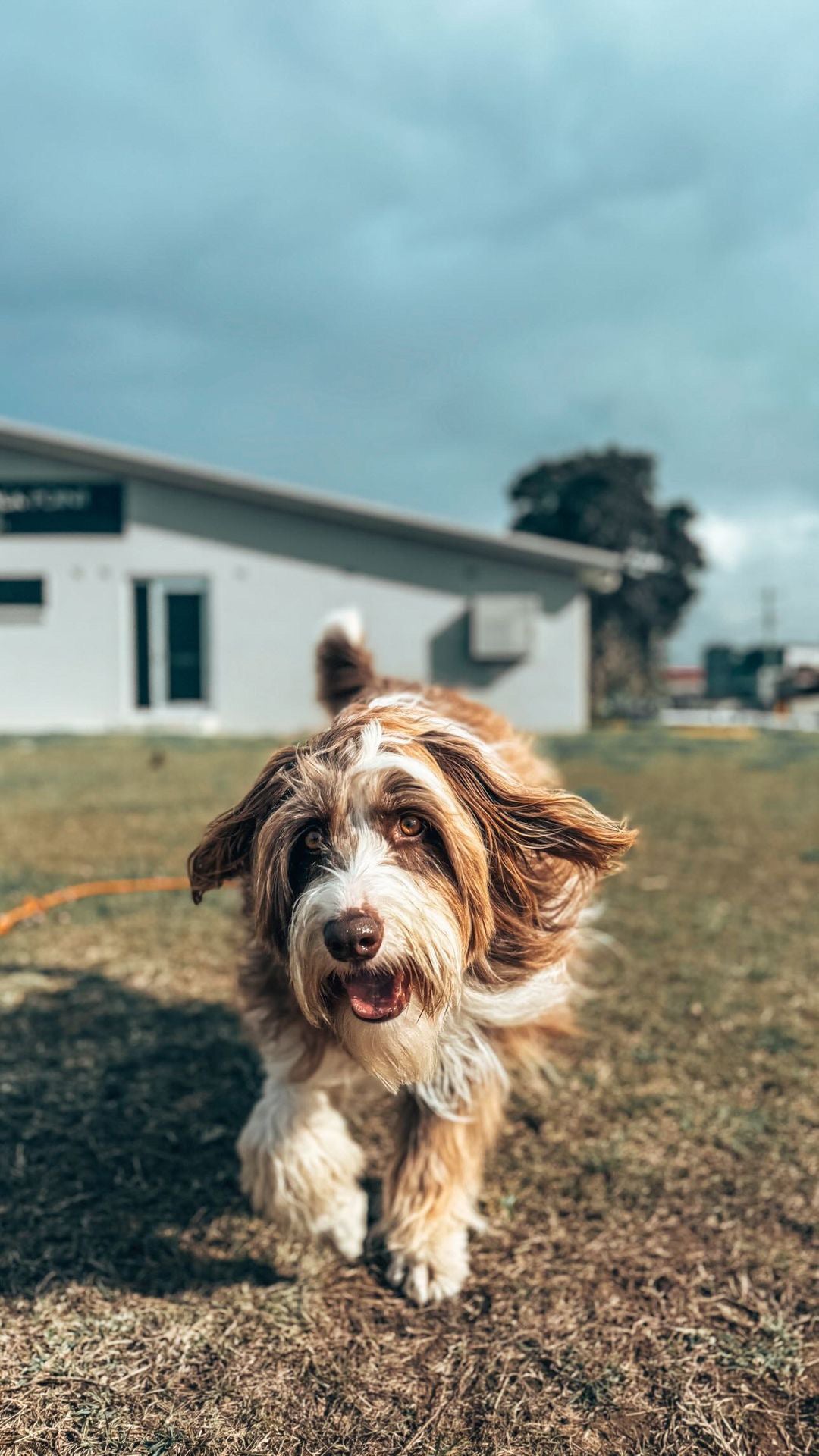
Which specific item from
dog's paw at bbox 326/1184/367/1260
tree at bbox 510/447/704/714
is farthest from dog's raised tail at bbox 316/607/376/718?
tree at bbox 510/447/704/714

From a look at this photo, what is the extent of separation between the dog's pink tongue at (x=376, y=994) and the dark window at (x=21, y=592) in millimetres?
Result: 17997

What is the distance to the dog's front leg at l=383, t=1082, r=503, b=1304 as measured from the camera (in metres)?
2.43

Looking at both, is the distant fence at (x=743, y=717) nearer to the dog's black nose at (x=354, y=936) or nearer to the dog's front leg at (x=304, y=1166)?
the dog's front leg at (x=304, y=1166)

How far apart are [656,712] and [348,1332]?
26.6m

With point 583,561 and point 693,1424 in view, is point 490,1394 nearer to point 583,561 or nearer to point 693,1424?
point 693,1424

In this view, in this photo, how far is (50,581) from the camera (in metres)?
18.5

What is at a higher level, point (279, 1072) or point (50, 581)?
point (50, 581)

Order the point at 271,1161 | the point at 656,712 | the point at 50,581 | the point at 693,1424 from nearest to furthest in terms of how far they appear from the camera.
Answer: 1. the point at 693,1424
2. the point at 271,1161
3. the point at 50,581
4. the point at 656,712

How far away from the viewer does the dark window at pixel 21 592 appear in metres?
18.7

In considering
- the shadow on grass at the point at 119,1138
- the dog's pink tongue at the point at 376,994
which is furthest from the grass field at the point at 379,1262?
the dog's pink tongue at the point at 376,994

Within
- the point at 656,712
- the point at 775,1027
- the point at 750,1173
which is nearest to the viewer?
the point at 750,1173

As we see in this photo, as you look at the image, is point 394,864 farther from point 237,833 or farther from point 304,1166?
point 304,1166

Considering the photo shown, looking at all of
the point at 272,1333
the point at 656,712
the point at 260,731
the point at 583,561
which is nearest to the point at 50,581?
the point at 260,731

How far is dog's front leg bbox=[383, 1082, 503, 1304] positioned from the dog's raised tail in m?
1.49
